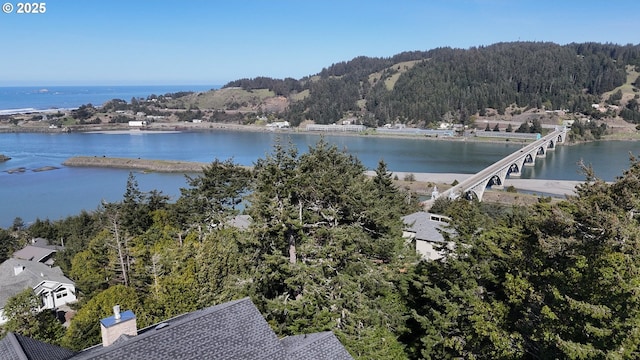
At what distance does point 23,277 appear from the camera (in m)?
14.7

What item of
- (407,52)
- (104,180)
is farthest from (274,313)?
(407,52)

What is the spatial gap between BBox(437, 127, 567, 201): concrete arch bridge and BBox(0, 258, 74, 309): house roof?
865 inches

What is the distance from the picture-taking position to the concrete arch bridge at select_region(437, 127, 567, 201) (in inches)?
1238

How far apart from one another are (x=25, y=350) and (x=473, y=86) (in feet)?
362

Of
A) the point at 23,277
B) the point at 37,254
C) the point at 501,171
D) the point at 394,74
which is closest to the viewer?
the point at 23,277

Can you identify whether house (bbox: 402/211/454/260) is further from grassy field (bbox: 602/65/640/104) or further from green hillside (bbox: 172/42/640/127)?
grassy field (bbox: 602/65/640/104)

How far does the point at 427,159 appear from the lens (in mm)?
55031

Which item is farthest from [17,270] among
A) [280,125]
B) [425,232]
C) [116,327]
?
[280,125]

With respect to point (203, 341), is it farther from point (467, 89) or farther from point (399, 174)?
point (467, 89)

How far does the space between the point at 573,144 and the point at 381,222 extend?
Answer: 224ft

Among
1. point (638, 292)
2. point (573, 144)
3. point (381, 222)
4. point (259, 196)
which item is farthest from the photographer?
point (573, 144)

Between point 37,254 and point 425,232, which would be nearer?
point 425,232

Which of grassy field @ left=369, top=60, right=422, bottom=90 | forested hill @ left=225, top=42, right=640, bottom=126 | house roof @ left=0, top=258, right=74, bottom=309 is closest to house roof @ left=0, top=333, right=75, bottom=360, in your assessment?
house roof @ left=0, top=258, right=74, bottom=309

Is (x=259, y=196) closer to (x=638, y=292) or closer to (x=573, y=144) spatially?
(x=638, y=292)
